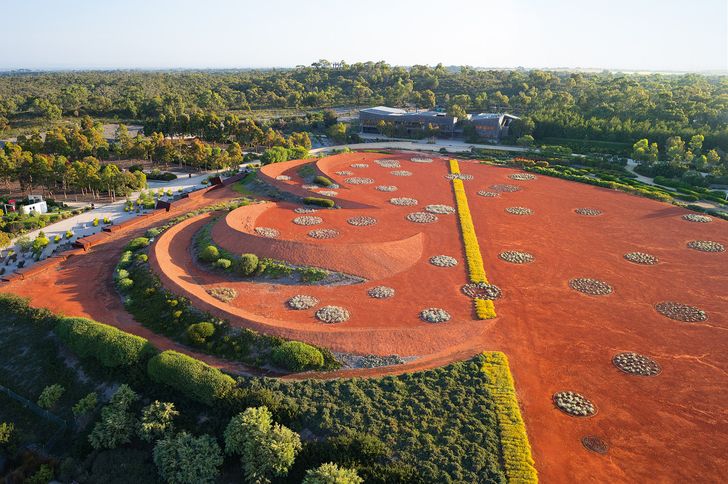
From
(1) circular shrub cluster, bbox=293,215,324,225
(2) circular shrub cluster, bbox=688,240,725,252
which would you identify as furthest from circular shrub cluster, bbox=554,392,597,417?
(1) circular shrub cluster, bbox=293,215,324,225

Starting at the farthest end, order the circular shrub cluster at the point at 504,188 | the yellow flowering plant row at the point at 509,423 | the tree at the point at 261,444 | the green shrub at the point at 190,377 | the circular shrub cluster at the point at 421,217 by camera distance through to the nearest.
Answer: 1. the circular shrub cluster at the point at 504,188
2. the circular shrub cluster at the point at 421,217
3. the green shrub at the point at 190,377
4. the tree at the point at 261,444
5. the yellow flowering plant row at the point at 509,423

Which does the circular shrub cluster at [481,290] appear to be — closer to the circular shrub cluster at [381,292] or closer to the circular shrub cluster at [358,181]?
the circular shrub cluster at [381,292]

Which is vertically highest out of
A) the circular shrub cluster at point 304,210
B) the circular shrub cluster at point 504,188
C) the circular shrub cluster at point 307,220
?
the circular shrub cluster at point 504,188

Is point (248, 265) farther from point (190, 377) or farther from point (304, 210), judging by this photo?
point (304, 210)

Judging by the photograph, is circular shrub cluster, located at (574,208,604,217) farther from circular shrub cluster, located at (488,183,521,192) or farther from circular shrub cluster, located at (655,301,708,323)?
circular shrub cluster, located at (655,301,708,323)

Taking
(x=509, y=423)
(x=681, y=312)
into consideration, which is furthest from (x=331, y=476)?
(x=681, y=312)

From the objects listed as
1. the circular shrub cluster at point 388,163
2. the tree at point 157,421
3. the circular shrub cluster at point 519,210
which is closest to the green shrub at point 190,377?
the tree at point 157,421
